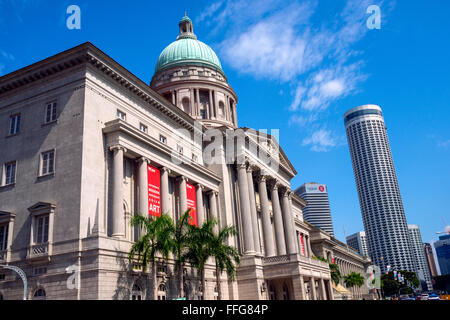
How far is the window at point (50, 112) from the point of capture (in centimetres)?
3522

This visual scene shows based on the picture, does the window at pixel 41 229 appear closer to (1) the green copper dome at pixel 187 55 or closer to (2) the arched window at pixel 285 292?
(2) the arched window at pixel 285 292

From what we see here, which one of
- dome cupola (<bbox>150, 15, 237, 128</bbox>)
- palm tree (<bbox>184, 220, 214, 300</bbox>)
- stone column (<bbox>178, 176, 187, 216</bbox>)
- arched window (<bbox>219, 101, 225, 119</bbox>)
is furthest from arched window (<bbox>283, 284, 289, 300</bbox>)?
arched window (<bbox>219, 101, 225, 119</bbox>)

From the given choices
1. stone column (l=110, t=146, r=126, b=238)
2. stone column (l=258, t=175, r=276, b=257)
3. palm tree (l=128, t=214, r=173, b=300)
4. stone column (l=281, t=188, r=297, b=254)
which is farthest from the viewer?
stone column (l=281, t=188, r=297, b=254)

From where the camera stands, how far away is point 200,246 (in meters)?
33.8

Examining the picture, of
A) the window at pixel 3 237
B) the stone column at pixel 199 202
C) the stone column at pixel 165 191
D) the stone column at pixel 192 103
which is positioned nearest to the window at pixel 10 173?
the window at pixel 3 237

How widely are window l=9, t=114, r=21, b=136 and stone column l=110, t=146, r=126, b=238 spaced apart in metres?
9.69

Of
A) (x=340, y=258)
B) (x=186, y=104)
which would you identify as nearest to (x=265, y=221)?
(x=186, y=104)

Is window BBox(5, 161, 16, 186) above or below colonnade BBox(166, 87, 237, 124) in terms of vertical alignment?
below

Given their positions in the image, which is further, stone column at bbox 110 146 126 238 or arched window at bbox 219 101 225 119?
arched window at bbox 219 101 225 119

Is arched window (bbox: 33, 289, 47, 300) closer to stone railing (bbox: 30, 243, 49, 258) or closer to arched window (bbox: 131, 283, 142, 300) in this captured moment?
stone railing (bbox: 30, 243, 49, 258)

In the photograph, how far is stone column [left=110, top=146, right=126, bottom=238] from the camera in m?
32.0

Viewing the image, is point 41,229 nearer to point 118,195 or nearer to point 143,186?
point 118,195

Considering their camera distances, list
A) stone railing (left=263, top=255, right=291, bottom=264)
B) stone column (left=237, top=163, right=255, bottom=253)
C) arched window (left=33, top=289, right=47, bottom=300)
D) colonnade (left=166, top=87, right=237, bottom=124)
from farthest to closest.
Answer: colonnade (left=166, top=87, right=237, bottom=124), stone column (left=237, top=163, right=255, bottom=253), stone railing (left=263, top=255, right=291, bottom=264), arched window (left=33, top=289, right=47, bottom=300)
